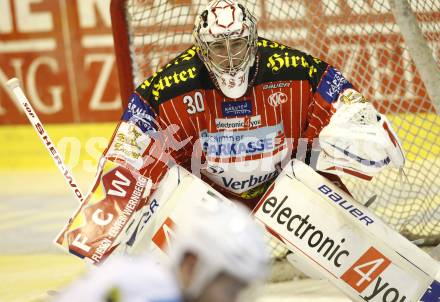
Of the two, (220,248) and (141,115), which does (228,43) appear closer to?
(141,115)

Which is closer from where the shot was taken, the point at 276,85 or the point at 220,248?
the point at 220,248

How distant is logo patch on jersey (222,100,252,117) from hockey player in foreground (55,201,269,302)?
4.94 ft

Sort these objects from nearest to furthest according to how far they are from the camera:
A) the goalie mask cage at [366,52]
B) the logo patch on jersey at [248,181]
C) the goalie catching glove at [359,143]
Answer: the goalie catching glove at [359,143], the logo patch on jersey at [248,181], the goalie mask cage at [366,52]

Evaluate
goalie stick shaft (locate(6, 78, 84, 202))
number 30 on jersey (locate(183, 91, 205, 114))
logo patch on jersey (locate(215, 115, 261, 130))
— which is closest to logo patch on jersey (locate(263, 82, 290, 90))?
logo patch on jersey (locate(215, 115, 261, 130))

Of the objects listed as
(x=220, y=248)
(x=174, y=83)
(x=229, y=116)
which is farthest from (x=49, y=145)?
(x=220, y=248)

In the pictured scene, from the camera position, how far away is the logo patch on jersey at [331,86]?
3195 millimetres

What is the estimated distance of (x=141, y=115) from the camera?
3.25 m

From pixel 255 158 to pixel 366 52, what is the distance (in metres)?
1.46

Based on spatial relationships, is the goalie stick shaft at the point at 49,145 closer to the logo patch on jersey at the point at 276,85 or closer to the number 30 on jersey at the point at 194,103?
the number 30 on jersey at the point at 194,103

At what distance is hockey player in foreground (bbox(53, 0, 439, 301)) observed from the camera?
3.01m

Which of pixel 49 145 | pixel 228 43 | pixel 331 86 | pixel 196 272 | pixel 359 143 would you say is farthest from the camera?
pixel 49 145

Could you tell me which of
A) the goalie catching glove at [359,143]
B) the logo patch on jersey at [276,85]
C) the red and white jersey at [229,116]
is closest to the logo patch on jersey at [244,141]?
the red and white jersey at [229,116]

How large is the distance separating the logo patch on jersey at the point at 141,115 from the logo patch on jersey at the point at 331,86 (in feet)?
1.81

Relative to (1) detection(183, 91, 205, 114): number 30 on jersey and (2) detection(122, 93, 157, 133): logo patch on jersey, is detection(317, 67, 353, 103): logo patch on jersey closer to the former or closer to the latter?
(1) detection(183, 91, 205, 114): number 30 on jersey
